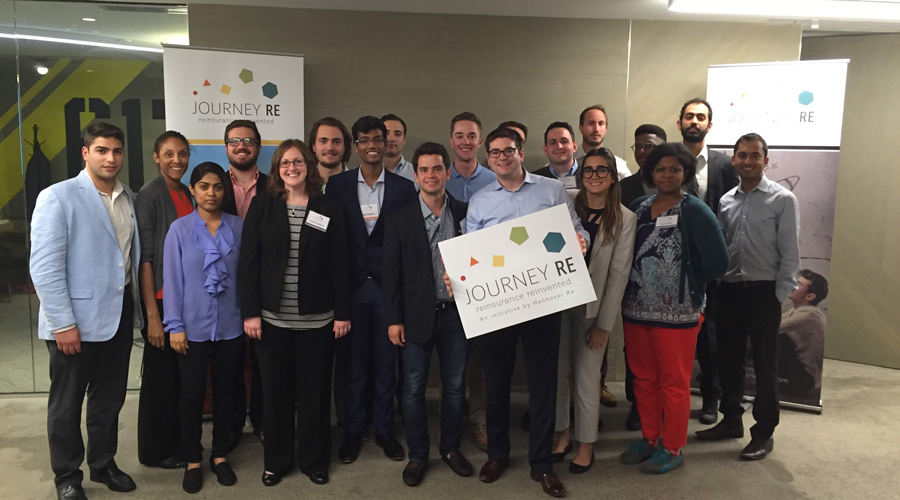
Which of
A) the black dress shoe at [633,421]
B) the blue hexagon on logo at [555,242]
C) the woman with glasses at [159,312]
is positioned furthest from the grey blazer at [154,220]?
the black dress shoe at [633,421]

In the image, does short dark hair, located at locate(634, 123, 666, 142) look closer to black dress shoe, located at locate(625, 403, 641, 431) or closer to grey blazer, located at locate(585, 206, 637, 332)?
grey blazer, located at locate(585, 206, 637, 332)

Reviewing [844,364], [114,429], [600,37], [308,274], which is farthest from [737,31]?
[114,429]

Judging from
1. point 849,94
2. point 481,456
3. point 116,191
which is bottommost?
point 481,456

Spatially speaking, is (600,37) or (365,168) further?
(600,37)

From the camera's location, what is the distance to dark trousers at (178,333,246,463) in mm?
2988

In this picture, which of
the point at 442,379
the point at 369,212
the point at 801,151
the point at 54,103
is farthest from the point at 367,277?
the point at 801,151

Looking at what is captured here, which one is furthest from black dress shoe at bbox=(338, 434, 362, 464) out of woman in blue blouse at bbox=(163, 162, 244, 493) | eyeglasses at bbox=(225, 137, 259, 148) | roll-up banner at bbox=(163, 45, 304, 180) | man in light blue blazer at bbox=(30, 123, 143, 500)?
roll-up banner at bbox=(163, 45, 304, 180)

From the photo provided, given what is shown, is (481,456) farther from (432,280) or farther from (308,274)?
(308,274)

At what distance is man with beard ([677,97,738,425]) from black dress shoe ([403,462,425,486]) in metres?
1.95

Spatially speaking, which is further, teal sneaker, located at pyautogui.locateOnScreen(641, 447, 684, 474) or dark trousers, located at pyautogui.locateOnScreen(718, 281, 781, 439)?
dark trousers, located at pyautogui.locateOnScreen(718, 281, 781, 439)

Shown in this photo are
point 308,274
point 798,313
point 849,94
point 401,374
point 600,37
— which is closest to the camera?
point 308,274

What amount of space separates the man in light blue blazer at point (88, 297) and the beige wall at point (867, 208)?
18.0 feet

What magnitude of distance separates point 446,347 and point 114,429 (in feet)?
5.49

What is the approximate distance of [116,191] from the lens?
2.95 meters
